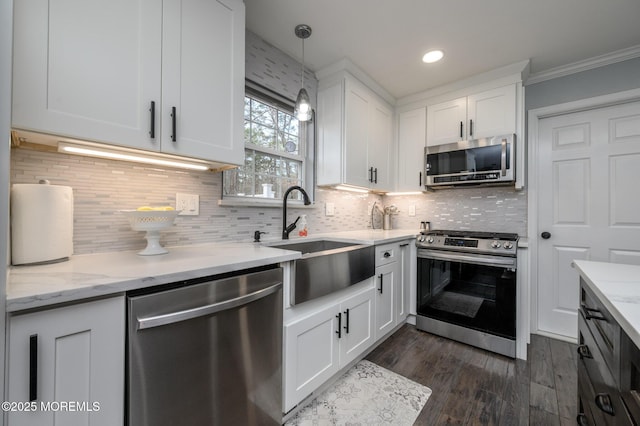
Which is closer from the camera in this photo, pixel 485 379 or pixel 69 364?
pixel 69 364

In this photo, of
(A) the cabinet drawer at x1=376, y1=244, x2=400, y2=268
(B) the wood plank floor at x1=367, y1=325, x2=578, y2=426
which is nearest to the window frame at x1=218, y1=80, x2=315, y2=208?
(A) the cabinet drawer at x1=376, y1=244, x2=400, y2=268

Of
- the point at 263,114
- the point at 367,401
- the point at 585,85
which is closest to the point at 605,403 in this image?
the point at 367,401

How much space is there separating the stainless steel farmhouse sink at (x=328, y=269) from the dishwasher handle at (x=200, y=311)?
8.6 inches

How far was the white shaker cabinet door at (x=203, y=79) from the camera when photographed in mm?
1201

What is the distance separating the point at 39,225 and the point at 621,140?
386 cm

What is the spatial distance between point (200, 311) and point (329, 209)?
1.73 metres

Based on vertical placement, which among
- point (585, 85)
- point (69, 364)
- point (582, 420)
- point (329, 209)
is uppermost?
point (585, 85)

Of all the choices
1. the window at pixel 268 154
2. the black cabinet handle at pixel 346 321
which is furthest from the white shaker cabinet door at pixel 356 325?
the window at pixel 268 154

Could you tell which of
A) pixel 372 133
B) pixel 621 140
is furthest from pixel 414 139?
pixel 621 140

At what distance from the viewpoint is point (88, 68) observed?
3.22ft

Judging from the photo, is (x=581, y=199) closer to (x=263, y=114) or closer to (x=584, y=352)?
(x=584, y=352)

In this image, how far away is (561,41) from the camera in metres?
1.99

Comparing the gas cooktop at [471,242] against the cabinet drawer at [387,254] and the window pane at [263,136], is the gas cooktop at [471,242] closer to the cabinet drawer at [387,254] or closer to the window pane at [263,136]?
the cabinet drawer at [387,254]

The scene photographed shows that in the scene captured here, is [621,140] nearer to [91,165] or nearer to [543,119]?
[543,119]
